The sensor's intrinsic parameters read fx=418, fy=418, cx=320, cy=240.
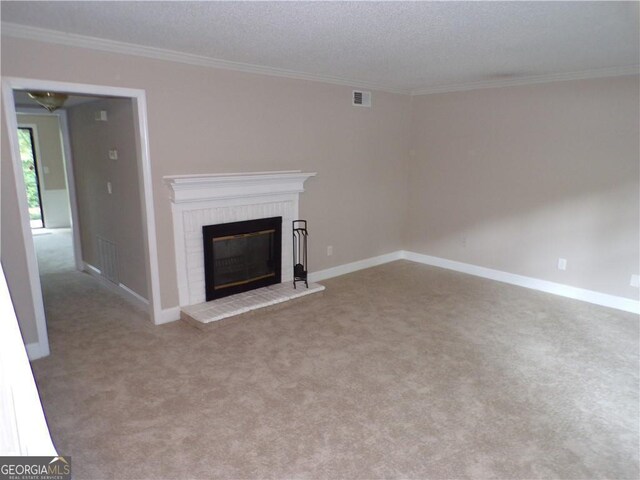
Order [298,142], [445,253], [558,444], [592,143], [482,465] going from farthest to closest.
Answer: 1. [445,253]
2. [298,142]
3. [592,143]
4. [558,444]
5. [482,465]

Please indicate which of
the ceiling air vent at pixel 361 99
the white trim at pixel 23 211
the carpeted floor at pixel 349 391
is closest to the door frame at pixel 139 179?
the white trim at pixel 23 211

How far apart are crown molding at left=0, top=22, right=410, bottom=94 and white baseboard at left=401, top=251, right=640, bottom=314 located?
2713mm

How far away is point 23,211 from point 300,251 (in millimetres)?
2702

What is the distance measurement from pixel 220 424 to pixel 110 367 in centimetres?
116

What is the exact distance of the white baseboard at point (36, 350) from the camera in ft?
10.6

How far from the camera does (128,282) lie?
4.42 m

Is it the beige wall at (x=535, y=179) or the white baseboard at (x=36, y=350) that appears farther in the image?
the beige wall at (x=535, y=179)

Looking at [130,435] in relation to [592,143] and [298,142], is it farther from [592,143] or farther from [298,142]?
[592,143]

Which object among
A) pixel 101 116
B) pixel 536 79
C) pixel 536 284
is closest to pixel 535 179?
pixel 536 79

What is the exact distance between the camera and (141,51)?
3346mm

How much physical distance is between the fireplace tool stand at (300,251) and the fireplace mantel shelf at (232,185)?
0.43 m

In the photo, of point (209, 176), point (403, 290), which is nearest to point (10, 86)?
point (209, 176)

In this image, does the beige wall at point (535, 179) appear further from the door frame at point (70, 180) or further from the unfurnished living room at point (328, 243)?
the door frame at point (70, 180)

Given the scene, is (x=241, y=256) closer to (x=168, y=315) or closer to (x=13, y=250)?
(x=168, y=315)
